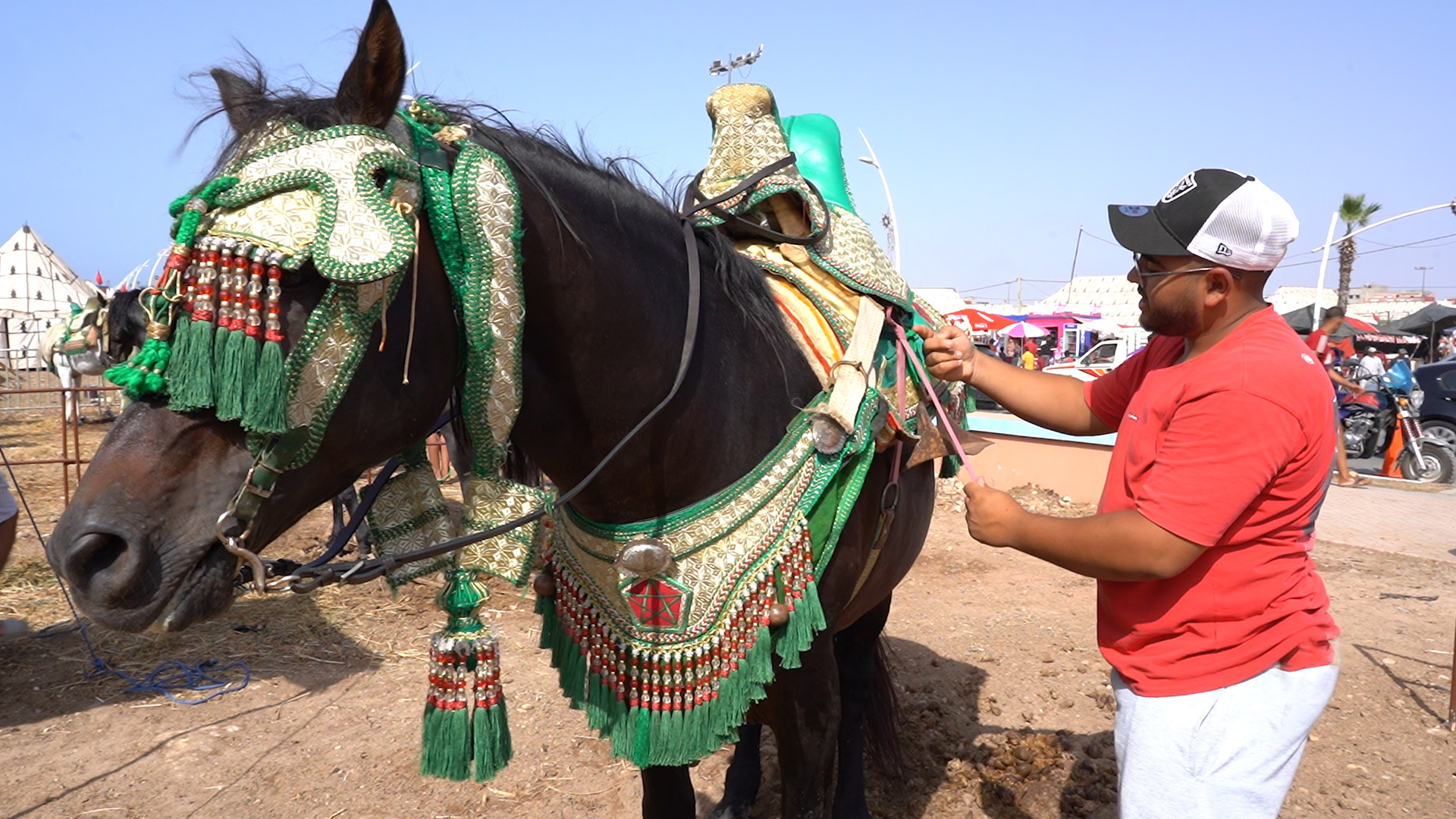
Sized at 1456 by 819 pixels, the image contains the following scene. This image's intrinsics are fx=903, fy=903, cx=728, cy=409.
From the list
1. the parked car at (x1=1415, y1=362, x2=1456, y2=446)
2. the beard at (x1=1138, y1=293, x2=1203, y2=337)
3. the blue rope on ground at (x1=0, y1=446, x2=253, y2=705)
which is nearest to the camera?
the beard at (x1=1138, y1=293, x2=1203, y2=337)

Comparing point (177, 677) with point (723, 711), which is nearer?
point (723, 711)

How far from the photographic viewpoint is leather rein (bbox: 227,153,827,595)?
1.25m

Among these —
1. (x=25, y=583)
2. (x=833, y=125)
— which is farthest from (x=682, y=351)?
(x=25, y=583)

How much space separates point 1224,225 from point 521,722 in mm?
3220

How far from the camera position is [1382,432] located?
11773mm

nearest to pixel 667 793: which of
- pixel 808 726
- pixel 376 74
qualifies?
pixel 808 726

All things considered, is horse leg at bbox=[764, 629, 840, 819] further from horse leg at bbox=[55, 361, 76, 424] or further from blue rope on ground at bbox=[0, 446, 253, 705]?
blue rope on ground at bbox=[0, 446, 253, 705]

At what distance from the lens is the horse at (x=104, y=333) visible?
125 centimetres

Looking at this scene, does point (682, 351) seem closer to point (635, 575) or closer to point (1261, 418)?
point (635, 575)

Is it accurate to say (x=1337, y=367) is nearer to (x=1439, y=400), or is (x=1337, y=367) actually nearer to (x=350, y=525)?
(x=1439, y=400)

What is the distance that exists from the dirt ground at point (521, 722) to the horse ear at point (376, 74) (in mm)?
1827

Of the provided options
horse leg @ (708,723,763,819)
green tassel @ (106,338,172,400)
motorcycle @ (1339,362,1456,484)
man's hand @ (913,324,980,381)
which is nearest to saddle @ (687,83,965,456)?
man's hand @ (913,324,980,381)

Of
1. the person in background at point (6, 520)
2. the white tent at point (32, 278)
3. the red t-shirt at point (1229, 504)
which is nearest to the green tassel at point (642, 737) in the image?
the red t-shirt at point (1229, 504)

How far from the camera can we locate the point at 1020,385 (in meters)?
2.24
